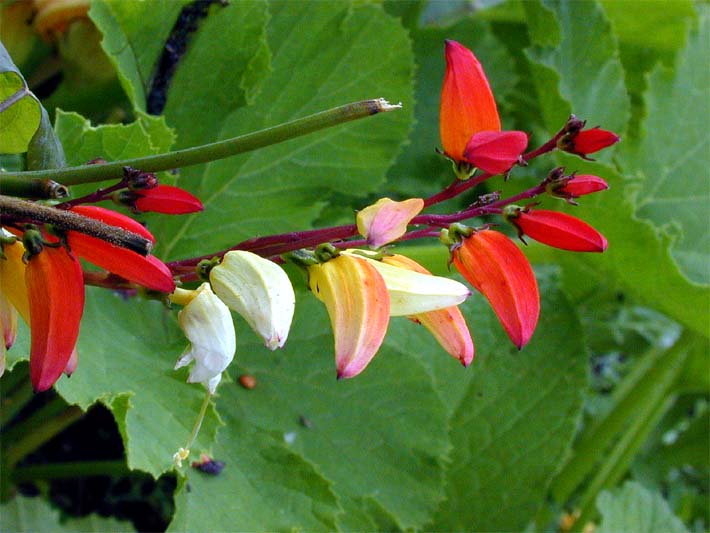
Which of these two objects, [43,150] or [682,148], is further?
[682,148]

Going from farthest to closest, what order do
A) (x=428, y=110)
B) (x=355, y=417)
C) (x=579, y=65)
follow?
1. (x=428, y=110)
2. (x=579, y=65)
3. (x=355, y=417)

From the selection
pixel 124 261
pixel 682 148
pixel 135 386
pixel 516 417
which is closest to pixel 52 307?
pixel 124 261

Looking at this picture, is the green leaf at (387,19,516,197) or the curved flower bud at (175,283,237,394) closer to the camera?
the curved flower bud at (175,283,237,394)

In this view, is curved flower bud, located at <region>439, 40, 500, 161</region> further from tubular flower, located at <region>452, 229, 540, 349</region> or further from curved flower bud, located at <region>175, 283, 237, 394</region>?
curved flower bud, located at <region>175, 283, 237, 394</region>

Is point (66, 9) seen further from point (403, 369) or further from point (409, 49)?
point (403, 369)

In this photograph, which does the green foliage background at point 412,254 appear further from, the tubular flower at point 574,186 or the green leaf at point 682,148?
the tubular flower at point 574,186

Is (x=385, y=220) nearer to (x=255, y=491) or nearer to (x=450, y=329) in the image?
(x=450, y=329)

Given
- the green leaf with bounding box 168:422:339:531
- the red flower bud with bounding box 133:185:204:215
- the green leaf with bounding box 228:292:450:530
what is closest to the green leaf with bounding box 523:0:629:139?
the green leaf with bounding box 228:292:450:530
